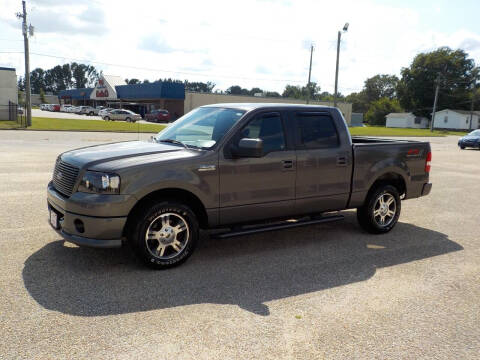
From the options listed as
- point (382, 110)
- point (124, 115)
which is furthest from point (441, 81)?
point (124, 115)

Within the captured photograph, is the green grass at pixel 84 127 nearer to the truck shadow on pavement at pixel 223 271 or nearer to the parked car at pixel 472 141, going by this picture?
the parked car at pixel 472 141

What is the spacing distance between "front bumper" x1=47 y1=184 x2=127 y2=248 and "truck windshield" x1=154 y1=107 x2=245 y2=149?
4.56 feet

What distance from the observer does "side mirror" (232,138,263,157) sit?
4837 mm

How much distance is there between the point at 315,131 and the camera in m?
5.90

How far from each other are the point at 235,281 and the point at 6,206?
4808 millimetres

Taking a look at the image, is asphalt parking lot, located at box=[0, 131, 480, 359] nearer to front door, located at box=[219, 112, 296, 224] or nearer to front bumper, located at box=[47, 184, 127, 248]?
front bumper, located at box=[47, 184, 127, 248]

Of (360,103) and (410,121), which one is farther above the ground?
(360,103)

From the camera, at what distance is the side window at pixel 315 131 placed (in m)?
5.75

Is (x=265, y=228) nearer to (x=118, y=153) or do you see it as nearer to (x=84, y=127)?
(x=118, y=153)

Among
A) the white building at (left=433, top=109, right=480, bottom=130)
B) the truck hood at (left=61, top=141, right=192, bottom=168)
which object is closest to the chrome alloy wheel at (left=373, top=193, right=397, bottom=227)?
the truck hood at (left=61, top=141, right=192, bottom=168)

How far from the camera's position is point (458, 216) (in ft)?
A: 26.5

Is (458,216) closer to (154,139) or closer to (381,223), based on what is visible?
(381,223)

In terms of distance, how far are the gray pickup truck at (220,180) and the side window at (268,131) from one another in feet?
0.04

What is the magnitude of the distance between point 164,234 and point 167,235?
1.4 inches
